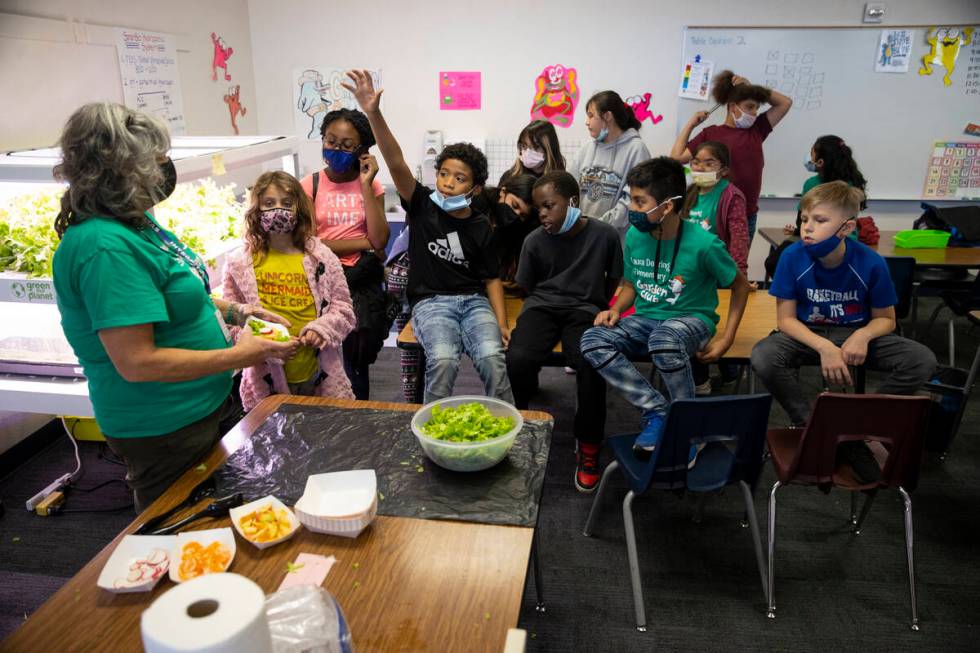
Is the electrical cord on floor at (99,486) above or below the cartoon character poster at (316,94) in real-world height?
below

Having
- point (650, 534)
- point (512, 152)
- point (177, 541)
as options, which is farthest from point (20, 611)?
point (512, 152)

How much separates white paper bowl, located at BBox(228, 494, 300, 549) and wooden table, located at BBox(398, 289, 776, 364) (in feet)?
4.94

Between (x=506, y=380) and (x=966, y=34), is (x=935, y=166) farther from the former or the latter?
(x=506, y=380)

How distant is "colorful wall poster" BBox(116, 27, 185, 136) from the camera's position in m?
4.04

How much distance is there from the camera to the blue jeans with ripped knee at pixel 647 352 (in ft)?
9.09

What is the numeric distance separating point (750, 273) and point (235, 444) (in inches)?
217

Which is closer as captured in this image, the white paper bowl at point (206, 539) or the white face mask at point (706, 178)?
the white paper bowl at point (206, 539)

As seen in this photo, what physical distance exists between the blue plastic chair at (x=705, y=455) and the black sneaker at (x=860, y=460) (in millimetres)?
380

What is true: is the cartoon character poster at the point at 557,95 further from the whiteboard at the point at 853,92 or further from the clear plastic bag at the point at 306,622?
the clear plastic bag at the point at 306,622

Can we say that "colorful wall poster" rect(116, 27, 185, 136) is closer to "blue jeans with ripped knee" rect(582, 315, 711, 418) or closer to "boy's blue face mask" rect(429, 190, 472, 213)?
"boy's blue face mask" rect(429, 190, 472, 213)

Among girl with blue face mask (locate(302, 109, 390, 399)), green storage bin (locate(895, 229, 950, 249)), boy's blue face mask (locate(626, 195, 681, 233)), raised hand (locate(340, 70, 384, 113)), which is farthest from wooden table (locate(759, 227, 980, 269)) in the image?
raised hand (locate(340, 70, 384, 113))

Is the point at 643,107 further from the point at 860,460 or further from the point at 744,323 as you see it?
the point at 860,460

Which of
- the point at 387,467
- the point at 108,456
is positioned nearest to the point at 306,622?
the point at 387,467

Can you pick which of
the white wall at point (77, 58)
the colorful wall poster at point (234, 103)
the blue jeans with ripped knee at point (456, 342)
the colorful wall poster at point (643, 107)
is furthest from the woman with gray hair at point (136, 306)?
the colorful wall poster at point (643, 107)
